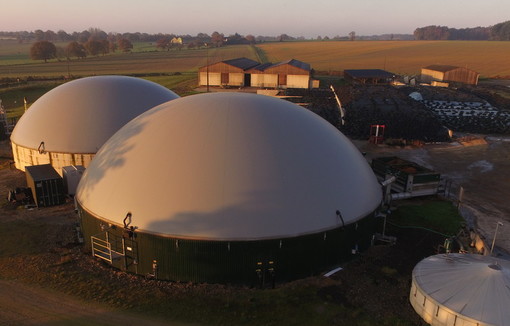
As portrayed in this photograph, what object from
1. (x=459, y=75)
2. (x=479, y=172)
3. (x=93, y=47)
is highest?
(x=93, y=47)

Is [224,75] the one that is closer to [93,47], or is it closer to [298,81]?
[298,81]

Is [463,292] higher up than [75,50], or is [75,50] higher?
[75,50]

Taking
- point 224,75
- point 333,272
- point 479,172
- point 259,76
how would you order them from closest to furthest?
1. point 333,272
2. point 479,172
3. point 259,76
4. point 224,75

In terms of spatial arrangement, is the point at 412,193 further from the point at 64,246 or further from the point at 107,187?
the point at 64,246

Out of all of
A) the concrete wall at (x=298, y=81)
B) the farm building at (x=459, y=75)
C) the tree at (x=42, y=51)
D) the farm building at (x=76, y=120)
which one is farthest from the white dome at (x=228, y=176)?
the tree at (x=42, y=51)

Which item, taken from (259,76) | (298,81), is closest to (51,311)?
(259,76)
